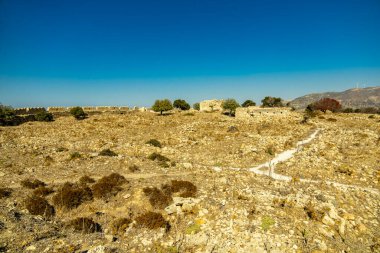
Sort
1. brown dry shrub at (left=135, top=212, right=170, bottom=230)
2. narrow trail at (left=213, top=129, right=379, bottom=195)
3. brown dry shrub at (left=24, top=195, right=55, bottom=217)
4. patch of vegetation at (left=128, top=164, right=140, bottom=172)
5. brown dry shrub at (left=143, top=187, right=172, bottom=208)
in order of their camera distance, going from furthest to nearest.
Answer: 1. patch of vegetation at (left=128, top=164, right=140, bottom=172)
2. narrow trail at (left=213, top=129, right=379, bottom=195)
3. brown dry shrub at (left=143, top=187, right=172, bottom=208)
4. brown dry shrub at (left=24, top=195, right=55, bottom=217)
5. brown dry shrub at (left=135, top=212, right=170, bottom=230)

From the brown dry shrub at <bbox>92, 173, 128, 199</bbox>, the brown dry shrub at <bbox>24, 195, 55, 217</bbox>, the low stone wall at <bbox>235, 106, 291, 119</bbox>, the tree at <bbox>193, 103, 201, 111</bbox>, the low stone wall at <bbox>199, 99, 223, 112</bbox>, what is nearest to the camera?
→ the brown dry shrub at <bbox>24, 195, 55, 217</bbox>

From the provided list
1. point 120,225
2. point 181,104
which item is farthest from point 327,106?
point 120,225

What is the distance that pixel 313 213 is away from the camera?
1143 cm

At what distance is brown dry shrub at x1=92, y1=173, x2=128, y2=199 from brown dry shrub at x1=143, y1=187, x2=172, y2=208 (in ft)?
6.68

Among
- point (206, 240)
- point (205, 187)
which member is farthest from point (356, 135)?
point (206, 240)

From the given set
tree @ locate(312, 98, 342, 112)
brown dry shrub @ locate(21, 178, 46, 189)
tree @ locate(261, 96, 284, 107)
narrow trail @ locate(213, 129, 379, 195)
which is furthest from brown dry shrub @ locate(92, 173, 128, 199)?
tree @ locate(261, 96, 284, 107)

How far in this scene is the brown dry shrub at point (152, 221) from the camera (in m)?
11.1

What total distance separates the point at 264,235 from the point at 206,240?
2.41 meters

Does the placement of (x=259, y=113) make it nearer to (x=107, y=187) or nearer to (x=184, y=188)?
(x=184, y=188)

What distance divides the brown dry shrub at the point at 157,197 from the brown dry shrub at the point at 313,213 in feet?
23.8

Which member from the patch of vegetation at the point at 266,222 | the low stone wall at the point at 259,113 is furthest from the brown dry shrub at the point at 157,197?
the low stone wall at the point at 259,113

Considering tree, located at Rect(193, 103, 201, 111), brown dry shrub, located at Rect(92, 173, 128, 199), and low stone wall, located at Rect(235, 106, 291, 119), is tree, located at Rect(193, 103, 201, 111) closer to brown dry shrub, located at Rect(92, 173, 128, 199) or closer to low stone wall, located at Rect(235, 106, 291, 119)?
low stone wall, located at Rect(235, 106, 291, 119)

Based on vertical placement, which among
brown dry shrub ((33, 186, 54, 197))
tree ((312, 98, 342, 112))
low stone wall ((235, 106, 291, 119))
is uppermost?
tree ((312, 98, 342, 112))

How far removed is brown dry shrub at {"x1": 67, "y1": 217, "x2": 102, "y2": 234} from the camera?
10.9m
